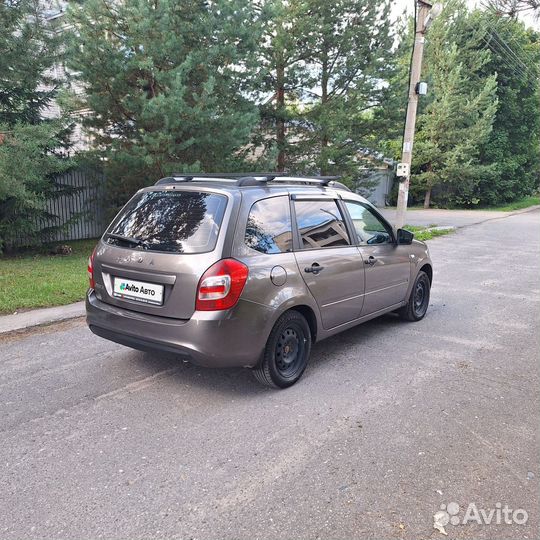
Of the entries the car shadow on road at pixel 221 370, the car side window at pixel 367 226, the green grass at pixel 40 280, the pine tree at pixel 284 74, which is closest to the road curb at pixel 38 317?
the green grass at pixel 40 280

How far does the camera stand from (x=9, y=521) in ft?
8.15

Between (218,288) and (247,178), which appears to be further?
(247,178)

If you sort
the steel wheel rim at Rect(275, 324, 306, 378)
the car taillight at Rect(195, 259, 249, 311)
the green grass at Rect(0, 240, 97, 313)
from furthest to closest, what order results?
the green grass at Rect(0, 240, 97, 313) → the steel wheel rim at Rect(275, 324, 306, 378) → the car taillight at Rect(195, 259, 249, 311)

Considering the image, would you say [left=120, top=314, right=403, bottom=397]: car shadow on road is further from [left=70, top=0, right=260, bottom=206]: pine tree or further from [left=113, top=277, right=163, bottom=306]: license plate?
[left=70, top=0, right=260, bottom=206]: pine tree

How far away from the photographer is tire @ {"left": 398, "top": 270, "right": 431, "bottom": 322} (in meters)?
6.05

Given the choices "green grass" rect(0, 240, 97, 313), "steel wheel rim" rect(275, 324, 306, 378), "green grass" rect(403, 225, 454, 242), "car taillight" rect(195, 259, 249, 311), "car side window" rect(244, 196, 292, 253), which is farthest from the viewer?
"green grass" rect(403, 225, 454, 242)

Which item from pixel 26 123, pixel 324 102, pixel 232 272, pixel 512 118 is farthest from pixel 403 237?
pixel 512 118

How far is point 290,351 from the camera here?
4.15m

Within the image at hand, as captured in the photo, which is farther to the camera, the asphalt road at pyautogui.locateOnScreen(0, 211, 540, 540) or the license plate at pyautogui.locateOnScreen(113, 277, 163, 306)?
the license plate at pyautogui.locateOnScreen(113, 277, 163, 306)

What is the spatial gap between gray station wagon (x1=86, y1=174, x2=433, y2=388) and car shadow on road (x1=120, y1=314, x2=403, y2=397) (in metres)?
0.27

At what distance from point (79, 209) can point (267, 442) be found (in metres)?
9.93

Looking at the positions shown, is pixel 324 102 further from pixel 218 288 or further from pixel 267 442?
pixel 267 442

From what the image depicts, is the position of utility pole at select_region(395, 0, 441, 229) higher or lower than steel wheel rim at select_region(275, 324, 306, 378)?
higher

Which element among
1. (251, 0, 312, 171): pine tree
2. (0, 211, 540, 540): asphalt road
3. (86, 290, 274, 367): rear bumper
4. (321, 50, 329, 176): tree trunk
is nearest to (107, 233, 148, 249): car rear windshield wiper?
(86, 290, 274, 367): rear bumper
